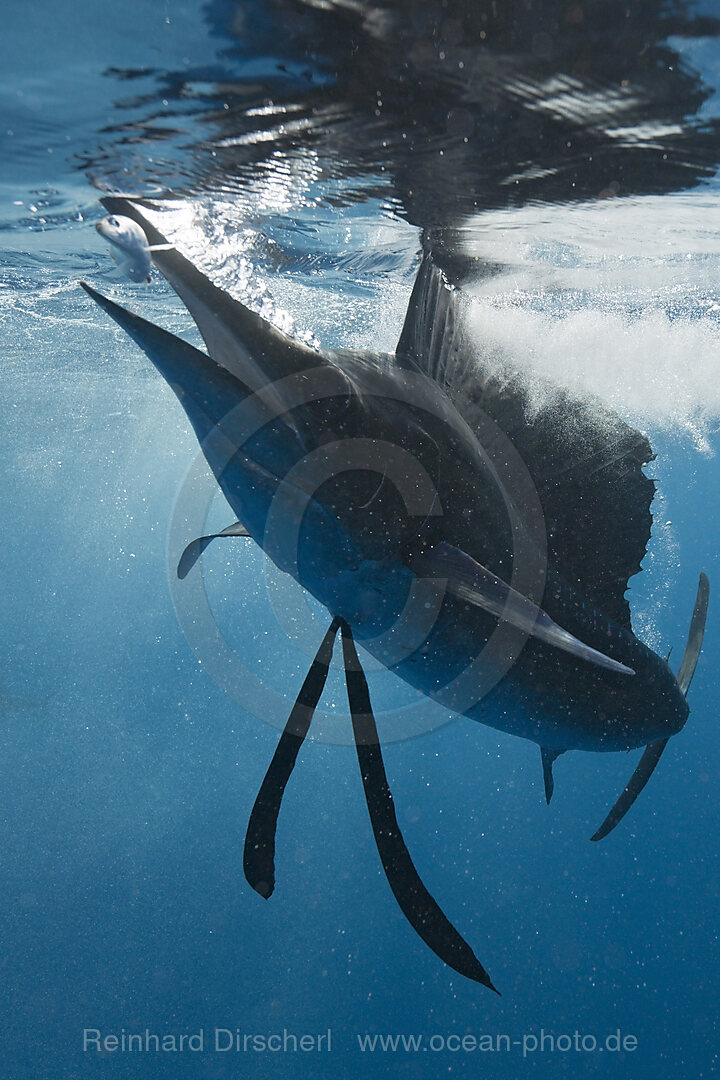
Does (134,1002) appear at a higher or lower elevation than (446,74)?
lower

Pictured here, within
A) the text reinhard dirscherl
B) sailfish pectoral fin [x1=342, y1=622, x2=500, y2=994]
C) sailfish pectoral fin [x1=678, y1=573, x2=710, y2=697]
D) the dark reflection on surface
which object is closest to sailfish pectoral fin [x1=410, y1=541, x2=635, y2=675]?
sailfish pectoral fin [x1=342, y1=622, x2=500, y2=994]

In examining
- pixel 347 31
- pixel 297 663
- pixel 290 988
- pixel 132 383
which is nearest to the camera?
pixel 347 31

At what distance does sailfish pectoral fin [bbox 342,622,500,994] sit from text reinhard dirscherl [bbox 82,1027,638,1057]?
25.7 m

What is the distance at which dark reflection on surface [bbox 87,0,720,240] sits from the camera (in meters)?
3.17

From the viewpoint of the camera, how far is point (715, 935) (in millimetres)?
31578

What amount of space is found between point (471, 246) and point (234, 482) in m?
6.08

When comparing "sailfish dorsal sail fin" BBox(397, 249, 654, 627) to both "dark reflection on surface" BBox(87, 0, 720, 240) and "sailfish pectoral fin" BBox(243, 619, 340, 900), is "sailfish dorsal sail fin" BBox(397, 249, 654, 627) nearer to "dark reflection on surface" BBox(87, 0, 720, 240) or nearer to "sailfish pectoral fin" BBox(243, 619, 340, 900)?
"dark reflection on surface" BBox(87, 0, 720, 240)

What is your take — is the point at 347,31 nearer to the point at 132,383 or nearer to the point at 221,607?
the point at 132,383

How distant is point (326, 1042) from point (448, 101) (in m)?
31.7

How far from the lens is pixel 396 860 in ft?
7.57

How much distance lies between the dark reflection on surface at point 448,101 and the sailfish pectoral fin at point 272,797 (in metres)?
3.30

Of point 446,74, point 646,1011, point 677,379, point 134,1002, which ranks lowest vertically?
point 646,1011

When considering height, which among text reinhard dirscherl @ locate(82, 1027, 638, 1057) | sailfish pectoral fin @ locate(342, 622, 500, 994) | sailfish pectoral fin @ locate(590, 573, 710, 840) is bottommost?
text reinhard dirscherl @ locate(82, 1027, 638, 1057)

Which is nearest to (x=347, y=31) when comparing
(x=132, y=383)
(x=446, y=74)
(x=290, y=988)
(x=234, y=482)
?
(x=446, y=74)
